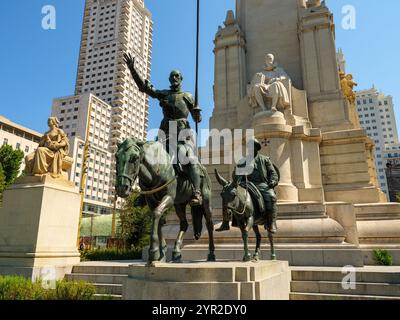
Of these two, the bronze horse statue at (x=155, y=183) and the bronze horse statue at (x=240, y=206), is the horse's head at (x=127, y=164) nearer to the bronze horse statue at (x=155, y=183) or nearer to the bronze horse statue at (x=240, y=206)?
the bronze horse statue at (x=155, y=183)

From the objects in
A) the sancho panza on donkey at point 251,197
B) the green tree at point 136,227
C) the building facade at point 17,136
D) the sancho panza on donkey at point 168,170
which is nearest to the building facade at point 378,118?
the building facade at point 17,136

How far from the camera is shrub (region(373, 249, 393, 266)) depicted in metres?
10.6

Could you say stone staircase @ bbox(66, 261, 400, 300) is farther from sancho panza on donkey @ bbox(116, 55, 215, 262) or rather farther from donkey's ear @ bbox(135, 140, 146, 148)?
donkey's ear @ bbox(135, 140, 146, 148)

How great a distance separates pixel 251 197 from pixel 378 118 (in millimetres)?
154221

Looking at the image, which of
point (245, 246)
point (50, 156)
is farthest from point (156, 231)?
point (50, 156)

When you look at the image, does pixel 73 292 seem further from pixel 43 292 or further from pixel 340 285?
pixel 340 285

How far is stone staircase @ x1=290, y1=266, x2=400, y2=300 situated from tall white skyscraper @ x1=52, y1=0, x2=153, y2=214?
9178cm

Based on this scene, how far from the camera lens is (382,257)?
1070 centimetres

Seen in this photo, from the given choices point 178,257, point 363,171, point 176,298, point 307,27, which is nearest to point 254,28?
point 307,27

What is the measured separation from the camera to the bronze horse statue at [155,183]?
5984mm

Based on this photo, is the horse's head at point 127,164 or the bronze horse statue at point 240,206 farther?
the bronze horse statue at point 240,206

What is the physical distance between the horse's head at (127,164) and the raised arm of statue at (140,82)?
2.12 metres

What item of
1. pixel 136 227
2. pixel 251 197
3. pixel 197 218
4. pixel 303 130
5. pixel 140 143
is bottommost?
pixel 197 218
